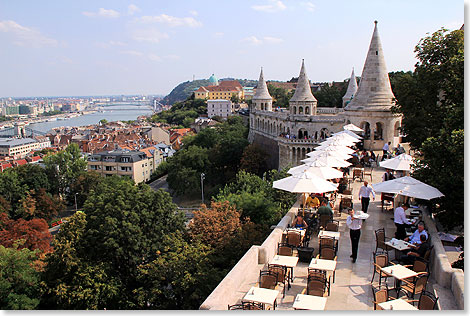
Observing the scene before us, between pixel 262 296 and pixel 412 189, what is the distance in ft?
16.9

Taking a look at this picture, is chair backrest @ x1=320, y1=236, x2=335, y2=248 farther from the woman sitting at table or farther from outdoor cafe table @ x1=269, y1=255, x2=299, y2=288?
outdoor cafe table @ x1=269, y1=255, x2=299, y2=288

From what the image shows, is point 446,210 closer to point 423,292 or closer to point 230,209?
point 423,292

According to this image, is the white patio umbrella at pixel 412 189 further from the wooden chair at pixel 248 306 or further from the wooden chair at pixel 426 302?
the wooden chair at pixel 248 306

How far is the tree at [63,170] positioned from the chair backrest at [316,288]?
43.0 meters

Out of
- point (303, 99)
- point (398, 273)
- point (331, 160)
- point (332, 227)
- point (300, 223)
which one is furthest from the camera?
A: point (303, 99)

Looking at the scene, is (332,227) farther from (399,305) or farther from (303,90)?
(303,90)

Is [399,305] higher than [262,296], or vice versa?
[399,305]

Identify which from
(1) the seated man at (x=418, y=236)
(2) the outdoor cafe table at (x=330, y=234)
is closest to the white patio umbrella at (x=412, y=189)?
(1) the seated man at (x=418, y=236)

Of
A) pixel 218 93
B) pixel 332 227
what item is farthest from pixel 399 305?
pixel 218 93

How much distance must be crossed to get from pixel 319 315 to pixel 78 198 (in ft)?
140

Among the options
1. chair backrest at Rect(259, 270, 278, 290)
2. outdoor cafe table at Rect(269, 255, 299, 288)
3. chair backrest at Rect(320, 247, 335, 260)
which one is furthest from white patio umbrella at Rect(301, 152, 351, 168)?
chair backrest at Rect(259, 270, 278, 290)

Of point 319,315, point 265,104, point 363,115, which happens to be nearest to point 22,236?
point 363,115

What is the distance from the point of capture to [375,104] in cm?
2402

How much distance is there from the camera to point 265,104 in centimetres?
4834
